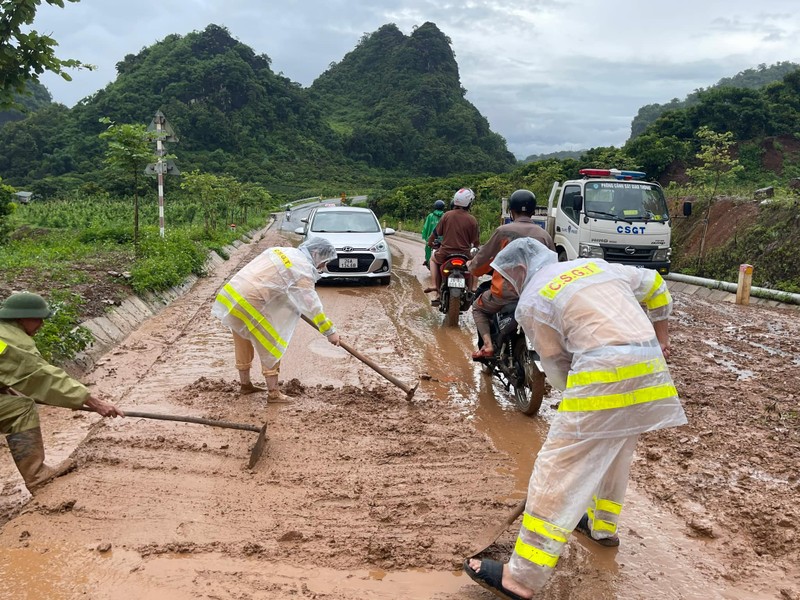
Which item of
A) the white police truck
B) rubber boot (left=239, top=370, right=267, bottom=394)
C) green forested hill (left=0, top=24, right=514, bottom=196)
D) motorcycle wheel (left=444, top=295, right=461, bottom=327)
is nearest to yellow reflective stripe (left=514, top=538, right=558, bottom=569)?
rubber boot (left=239, top=370, right=267, bottom=394)

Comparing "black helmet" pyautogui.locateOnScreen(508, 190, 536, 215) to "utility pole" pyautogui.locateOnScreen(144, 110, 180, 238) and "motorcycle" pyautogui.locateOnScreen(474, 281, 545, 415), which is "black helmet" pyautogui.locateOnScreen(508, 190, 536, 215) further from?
"utility pole" pyautogui.locateOnScreen(144, 110, 180, 238)

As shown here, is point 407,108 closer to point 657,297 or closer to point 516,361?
point 516,361

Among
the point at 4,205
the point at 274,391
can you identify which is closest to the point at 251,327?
the point at 274,391

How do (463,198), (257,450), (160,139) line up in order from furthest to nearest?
(160,139)
(463,198)
(257,450)

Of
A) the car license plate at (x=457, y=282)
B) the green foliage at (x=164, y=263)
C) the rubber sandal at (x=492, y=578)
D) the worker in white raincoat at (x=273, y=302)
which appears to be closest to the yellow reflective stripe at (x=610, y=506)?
the rubber sandal at (x=492, y=578)

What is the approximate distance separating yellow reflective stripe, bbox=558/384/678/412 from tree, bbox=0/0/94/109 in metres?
4.62

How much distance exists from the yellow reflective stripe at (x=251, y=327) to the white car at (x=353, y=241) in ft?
18.7

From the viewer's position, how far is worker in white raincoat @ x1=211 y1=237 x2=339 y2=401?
519 cm

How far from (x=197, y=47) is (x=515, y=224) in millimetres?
82525

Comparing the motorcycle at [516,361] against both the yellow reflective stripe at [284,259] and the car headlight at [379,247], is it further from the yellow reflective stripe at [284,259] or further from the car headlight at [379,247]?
the car headlight at [379,247]

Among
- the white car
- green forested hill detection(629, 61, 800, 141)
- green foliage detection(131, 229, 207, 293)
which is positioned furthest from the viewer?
green forested hill detection(629, 61, 800, 141)

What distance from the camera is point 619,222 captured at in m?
Answer: 11.1

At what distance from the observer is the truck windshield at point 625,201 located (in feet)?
36.9

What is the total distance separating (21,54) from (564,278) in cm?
460
